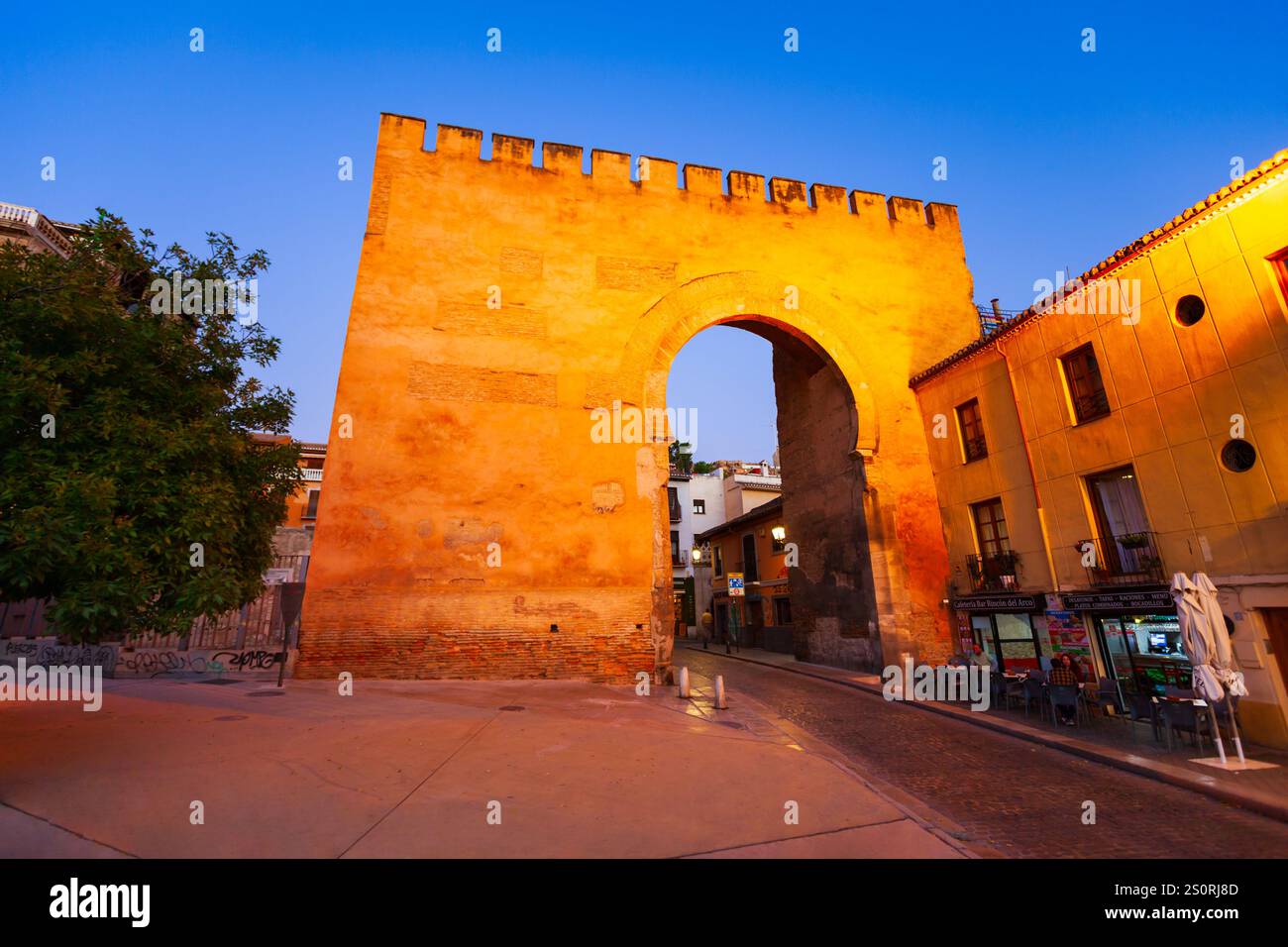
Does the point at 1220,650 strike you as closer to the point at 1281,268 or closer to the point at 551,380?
the point at 1281,268

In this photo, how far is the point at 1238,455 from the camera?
8.38 m

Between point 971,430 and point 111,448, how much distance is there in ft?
51.7

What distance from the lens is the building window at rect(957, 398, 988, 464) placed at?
1364 centimetres

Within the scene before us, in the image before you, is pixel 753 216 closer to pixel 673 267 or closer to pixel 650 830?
pixel 673 267

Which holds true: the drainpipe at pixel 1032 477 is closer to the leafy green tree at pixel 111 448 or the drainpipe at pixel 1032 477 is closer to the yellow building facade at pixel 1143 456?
the yellow building facade at pixel 1143 456

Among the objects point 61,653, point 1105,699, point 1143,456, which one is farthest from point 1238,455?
point 61,653

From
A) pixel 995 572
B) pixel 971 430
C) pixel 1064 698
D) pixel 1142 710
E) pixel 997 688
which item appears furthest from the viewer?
pixel 971 430

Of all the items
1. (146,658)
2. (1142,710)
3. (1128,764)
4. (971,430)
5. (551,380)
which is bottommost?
(1128,764)

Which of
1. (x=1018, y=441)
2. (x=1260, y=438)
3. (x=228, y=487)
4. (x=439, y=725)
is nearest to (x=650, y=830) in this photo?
(x=439, y=725)

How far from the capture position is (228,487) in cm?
545

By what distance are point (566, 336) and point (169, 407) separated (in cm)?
904

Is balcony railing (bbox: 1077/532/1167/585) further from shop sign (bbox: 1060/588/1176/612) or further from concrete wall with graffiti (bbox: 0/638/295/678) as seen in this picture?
concrete wall with graffiti (bbox: 0/638/295/678)

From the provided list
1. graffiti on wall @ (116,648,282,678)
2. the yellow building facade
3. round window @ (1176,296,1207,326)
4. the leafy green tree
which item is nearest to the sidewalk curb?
the yellow building facade

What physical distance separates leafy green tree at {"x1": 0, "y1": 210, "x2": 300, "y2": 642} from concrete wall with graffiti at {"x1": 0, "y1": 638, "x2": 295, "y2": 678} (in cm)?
751
